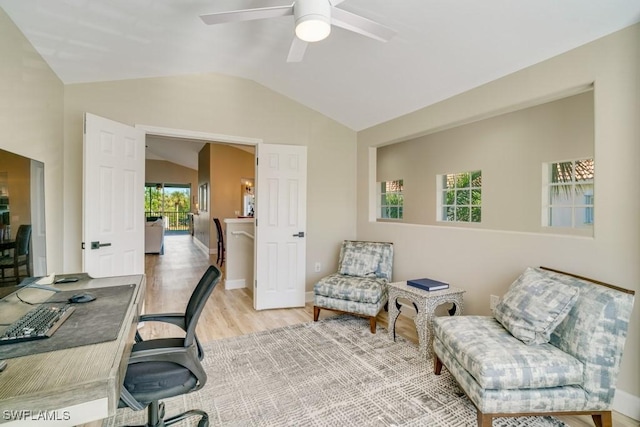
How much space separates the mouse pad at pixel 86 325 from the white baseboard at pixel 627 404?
9.30 feet

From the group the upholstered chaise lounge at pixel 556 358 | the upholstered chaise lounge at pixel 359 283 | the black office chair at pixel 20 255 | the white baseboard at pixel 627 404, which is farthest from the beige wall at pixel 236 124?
→ the white baseboard at pixel 627 404

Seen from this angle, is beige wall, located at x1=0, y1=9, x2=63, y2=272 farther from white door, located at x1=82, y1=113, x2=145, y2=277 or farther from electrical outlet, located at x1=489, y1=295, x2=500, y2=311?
electrical outlet, located at x1=489, y1=295, x2=500, y2=311

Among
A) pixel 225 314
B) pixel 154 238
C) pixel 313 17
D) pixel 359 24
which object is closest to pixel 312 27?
pixel 313 17

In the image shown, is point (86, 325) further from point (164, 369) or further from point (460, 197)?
point (460, 197)

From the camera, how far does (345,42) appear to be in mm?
2621

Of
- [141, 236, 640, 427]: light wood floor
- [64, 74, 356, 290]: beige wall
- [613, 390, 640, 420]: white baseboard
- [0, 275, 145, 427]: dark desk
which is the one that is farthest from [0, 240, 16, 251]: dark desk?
[613, 390, 640, 420]: white baseboard

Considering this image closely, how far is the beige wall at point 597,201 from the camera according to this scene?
1.85m

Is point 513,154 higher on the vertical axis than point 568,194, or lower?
higher

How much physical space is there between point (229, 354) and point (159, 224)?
21.6ft

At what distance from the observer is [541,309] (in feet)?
6.02

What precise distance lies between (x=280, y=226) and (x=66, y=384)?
3010mm

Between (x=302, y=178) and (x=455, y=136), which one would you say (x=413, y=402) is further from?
(x=455, y=136)

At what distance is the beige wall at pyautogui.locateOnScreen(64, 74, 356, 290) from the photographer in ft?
9.60

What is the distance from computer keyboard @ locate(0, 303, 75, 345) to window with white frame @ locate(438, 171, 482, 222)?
5.03 m
